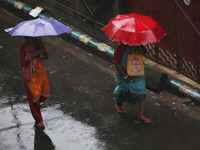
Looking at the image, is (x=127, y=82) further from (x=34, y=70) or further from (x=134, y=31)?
(x=34, y=70)

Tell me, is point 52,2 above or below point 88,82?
above

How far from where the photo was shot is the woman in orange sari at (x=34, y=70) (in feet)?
20.6

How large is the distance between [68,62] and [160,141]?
350 centimetres

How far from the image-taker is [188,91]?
758cm

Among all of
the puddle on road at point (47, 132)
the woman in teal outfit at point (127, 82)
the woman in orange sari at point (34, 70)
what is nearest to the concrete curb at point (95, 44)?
the woman in teal outfit at point (127, 82)

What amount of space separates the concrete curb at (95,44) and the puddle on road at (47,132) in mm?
2078

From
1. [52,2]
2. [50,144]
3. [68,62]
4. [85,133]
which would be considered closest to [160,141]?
[85,133]

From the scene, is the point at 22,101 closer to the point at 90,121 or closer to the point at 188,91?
the point at 90,121

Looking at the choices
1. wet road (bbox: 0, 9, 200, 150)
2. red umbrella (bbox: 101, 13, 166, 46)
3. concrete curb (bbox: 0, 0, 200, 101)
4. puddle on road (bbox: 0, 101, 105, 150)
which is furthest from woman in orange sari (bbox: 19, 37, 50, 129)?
concrete curb (bbox: 0, 0, 200, 101)

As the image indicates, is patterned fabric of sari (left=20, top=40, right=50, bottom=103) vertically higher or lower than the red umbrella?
lower

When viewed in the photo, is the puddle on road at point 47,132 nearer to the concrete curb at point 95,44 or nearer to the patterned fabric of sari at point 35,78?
the patterned fabric of sari at point 35,78

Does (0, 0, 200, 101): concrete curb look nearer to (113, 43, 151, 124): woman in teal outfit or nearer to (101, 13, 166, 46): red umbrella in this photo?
(113, 43, 151, 124): woman in teal outfit

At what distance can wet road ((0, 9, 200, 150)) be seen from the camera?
20.8 ft

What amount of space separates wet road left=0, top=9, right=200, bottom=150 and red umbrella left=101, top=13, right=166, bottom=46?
1.62 metres
